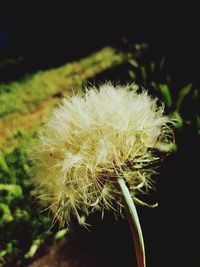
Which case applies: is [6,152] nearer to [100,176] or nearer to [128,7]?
[100,176]

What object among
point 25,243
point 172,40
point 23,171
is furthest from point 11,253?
point 172,40

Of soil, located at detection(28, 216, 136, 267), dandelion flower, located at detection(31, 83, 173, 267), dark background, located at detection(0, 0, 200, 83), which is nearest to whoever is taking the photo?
dandelion flower, located at detection(31, 83, 173, 267)

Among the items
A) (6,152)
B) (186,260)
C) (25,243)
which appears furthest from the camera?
(6,152)

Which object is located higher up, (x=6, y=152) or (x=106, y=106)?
(x=6, y=152)

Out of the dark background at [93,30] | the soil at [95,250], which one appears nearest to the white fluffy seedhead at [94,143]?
the soil at [95,250]

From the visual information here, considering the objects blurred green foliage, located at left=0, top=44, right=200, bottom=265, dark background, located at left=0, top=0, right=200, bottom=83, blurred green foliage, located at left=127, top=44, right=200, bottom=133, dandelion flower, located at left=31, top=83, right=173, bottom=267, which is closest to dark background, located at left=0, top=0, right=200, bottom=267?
dark background, located at left=0, top=0, right=200, bottom=83

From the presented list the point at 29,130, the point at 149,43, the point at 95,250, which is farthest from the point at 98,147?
the point at 149,43

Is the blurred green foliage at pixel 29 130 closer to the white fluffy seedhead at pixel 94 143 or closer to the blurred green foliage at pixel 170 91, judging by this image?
the blurred green foliage at pixel 170 91

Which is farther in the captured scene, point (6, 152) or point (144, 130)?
point (6, 152)

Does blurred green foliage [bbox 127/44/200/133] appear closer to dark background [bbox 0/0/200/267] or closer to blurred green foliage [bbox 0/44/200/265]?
blurred green foliage [bbox 0/44/200/265]
